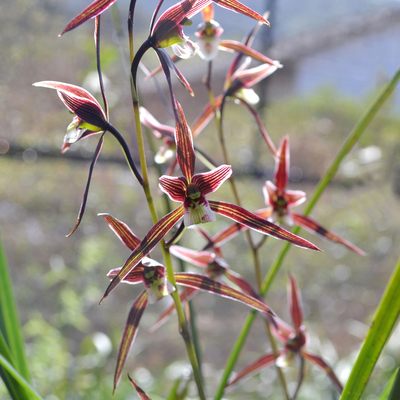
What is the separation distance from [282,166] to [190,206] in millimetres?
161

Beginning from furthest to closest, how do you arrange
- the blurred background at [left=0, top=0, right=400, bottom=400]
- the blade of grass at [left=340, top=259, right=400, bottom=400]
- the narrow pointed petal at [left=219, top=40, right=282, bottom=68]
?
the blurred background at [left=0, top=0, right=400, bottom=400] < the narrow pointed petal at [left=219, top=40, right=282, bottom=68] < the blade of grass at [left=340, top=259, right=400, bottom=400]

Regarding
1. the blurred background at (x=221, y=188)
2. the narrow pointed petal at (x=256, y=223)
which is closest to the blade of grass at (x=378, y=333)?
the narrow pointed petal at (x=256, y=223)

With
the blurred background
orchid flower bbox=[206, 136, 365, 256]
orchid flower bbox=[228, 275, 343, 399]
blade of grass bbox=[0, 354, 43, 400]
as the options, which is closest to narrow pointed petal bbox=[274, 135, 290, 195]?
orchid flower bbox=[206, 136, 365, 256]

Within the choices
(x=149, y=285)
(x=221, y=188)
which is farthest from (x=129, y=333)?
(x=221, y=188)

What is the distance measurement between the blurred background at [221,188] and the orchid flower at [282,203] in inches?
24.4

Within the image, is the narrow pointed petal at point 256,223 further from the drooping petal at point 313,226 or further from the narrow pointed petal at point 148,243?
the drooping petal at point 313,226

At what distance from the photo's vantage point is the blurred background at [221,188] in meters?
1.03

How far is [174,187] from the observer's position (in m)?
0.24

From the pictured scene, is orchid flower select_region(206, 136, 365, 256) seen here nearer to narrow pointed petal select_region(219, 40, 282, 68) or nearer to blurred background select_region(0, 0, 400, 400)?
narrow pointed petal select_region(219, 40, 282, 68)

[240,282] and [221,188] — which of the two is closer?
[240,282]

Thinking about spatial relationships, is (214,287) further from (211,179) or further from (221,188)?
(221,188)

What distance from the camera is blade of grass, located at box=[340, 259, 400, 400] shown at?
213mm

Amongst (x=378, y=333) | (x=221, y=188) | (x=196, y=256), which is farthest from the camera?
(x=221, y=188)

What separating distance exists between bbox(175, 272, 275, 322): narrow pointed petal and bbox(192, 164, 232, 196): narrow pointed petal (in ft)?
0.21
